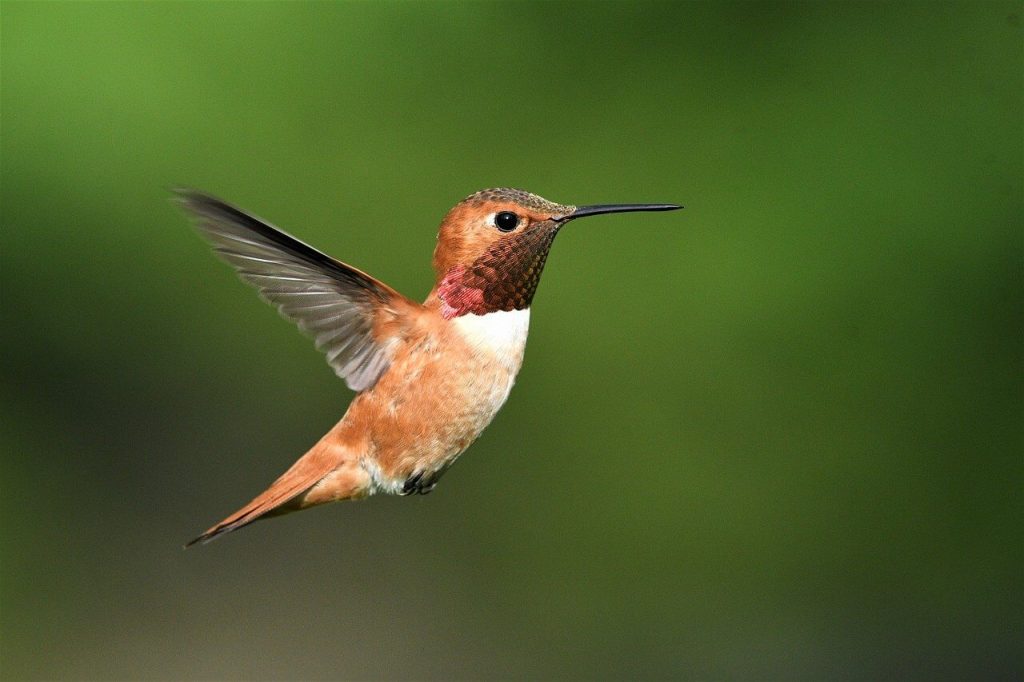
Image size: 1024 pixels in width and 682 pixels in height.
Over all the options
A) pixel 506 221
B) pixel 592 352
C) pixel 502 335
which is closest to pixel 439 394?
pixel 502 335

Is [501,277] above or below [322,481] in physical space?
above

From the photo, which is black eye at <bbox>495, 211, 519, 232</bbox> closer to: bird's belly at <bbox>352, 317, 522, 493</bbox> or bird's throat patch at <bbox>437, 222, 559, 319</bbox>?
bird's throat patch at <bbox>437, 222, 559, 319</bbox>

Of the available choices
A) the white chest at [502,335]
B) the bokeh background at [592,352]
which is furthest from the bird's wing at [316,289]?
the bokeh background at [592,352]

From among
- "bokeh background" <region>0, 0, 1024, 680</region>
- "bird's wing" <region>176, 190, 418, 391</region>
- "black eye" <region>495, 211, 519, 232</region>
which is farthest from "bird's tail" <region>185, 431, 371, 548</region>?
"bokeh background" <region>0, 0, 1024, 680</region>

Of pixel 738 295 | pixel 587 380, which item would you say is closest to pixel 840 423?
pixel 738 295

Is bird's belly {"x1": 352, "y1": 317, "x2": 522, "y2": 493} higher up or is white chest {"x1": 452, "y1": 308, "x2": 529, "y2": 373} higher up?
white chest {"x1": 452, "y1": 308, "x2": 529, "y2": 373}

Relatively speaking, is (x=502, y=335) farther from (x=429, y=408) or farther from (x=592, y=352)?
(x=592, y=352)
